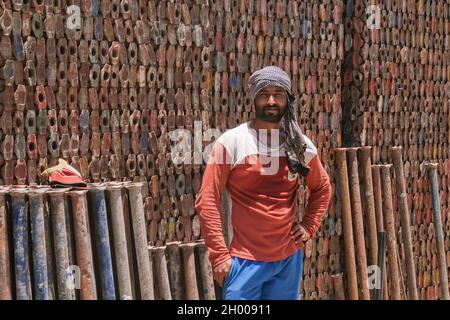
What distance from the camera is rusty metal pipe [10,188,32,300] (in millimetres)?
6523

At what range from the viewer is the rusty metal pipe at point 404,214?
10586mm

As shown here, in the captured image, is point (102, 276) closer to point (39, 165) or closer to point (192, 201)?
point (39, 165)

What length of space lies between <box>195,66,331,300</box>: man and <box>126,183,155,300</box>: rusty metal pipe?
0.91 metres

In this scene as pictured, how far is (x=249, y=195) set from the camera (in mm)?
6406

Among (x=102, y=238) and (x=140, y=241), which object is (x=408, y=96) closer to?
(x=140, y=241)

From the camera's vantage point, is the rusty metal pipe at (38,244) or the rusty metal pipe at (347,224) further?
the rusty metal pipe at (347,224)

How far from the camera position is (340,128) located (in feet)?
33.6

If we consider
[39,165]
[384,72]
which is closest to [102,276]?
[39,165]

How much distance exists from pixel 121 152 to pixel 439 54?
15.8 ft

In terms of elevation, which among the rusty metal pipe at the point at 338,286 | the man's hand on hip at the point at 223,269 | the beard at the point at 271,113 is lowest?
the rusty metal pipe at the point at 338,286

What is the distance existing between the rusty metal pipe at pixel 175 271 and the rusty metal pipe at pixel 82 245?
1.38 metres

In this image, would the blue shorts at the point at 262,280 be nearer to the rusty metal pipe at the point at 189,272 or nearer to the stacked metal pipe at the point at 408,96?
the rusty metal pipe at the point at 189,272

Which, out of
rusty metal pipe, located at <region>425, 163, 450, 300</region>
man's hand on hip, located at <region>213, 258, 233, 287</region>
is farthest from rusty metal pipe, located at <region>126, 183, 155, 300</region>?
rusty metal pipe, located at <region>425, 163, 450, 300</region>

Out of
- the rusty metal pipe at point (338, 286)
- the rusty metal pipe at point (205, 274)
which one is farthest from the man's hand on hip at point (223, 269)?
the rusty metal pipe at point (338, 286)
